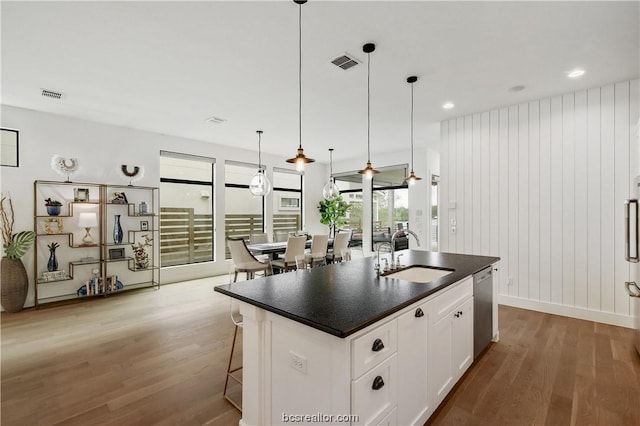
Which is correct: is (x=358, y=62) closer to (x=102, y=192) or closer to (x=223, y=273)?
(x=102, y=192)

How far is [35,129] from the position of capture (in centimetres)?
441

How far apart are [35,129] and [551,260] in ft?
25.0

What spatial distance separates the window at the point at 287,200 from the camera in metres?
7.74

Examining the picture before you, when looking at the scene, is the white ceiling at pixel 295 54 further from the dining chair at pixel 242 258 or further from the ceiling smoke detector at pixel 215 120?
the dining chair at pixel 242 258

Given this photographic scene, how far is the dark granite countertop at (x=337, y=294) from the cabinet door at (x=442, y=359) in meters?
0.28

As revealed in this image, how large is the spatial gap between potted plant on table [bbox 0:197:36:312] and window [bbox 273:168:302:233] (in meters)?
4.60

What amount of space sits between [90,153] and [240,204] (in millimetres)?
2955

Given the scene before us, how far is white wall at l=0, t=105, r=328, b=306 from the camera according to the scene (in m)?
4.30

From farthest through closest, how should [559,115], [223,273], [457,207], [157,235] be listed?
[223,273], [157,235], [457,207], [559,115]

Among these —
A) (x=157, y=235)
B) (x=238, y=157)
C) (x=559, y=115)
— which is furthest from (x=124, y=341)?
(x=559, y=115)

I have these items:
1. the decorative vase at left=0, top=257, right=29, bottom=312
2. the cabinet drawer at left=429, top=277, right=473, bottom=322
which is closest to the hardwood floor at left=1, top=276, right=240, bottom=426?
the decorative vase at left=0, top=257, right=29, bottom=312

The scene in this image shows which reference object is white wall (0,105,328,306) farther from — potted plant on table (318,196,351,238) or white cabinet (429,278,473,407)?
white cabinet (429,278,473,407)

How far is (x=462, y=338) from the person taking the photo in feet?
7.63

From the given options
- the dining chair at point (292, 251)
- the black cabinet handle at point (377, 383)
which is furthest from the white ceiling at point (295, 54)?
the black cabinet handle at point (377, 383)
